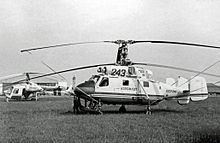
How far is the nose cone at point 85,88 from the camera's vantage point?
52.7 ft

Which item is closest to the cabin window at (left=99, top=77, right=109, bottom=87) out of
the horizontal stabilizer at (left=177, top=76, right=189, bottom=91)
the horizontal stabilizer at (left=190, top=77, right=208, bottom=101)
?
the horizontal stabilizer at (left=177, top=76, right=189, bottom=91)

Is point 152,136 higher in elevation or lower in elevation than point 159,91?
lower

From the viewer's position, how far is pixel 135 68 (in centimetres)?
1756

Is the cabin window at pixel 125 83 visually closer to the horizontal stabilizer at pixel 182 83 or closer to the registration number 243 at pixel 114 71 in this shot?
→ the registration number 243 at pixel 114 71

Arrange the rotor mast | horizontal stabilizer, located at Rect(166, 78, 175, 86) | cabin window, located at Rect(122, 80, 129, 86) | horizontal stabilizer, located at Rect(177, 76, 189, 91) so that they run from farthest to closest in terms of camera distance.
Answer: horizontal stabilizer, located at Rect(166, 78, 175, 86) → horizontal stabilizer, located at Rect(177, 76, 189, 91) → cabin window, located at Rect(122, 80, 129, 86) → the rotor mast

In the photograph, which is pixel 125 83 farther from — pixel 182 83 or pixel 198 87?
pixel 198 87

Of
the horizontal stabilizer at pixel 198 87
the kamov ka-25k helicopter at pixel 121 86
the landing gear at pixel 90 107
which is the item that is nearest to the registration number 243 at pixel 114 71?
the kamov ka-25k helicopter at pixel 121 86

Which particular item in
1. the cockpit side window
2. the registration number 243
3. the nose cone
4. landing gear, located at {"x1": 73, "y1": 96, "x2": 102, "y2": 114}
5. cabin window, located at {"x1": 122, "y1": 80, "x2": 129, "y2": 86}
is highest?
the registration number 243

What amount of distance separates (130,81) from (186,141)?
30.5 ft

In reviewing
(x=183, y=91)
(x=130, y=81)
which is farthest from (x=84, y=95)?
(x=183, y=91)

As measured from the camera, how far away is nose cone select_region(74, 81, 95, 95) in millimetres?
16062

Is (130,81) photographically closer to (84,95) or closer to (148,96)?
(148,96)

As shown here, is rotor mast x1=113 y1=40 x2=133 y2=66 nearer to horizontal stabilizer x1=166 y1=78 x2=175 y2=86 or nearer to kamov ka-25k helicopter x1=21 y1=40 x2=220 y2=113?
kamov ka-25k helicopter x1=21 y1=40 x2=220 y2=113

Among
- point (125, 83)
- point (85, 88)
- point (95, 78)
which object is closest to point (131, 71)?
point (125, 83)
